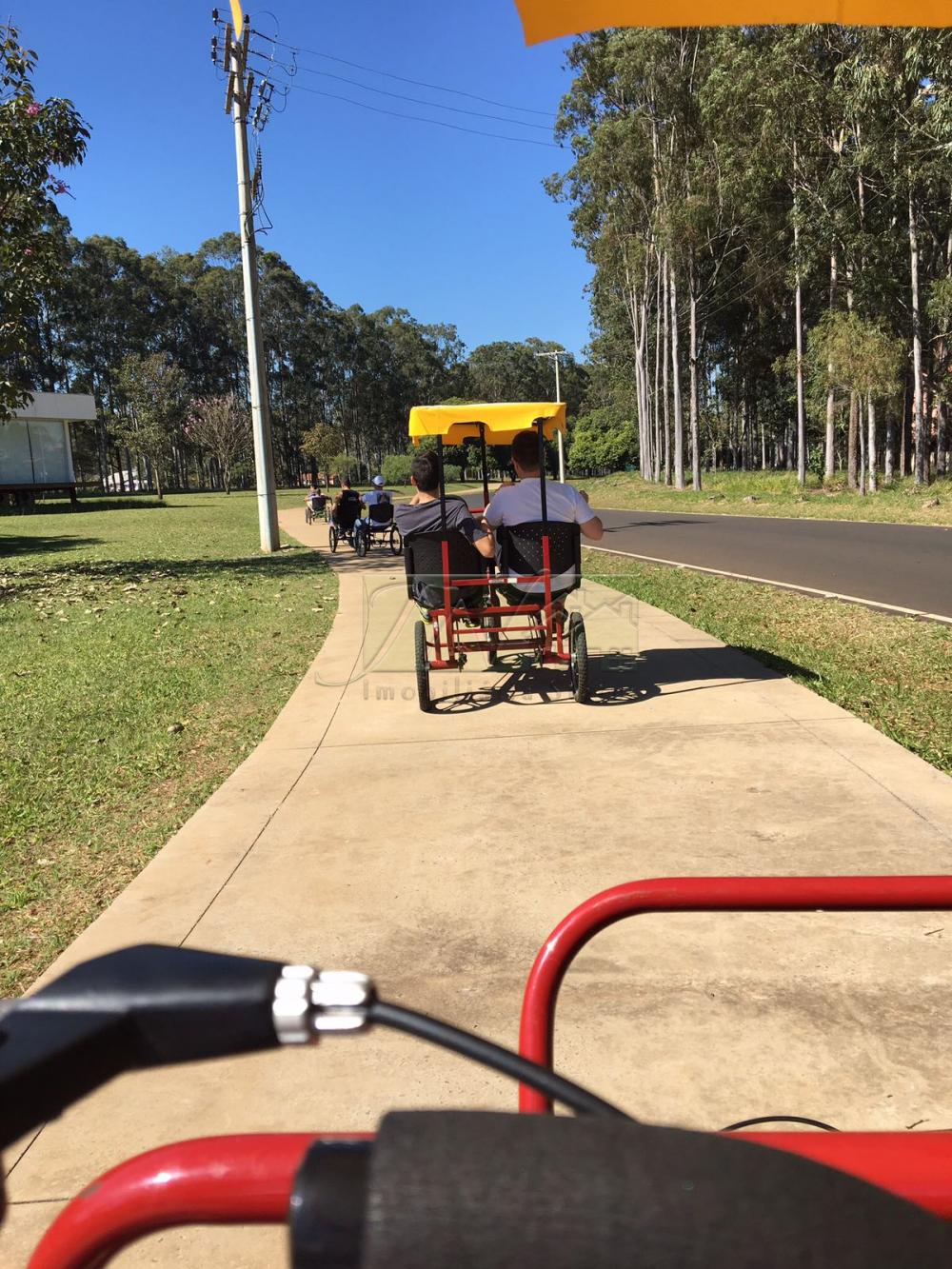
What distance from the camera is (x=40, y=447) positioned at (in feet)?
150

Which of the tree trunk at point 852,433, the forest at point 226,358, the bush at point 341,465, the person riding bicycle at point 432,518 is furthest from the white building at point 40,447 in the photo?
the person riding bicycle at point 432,518

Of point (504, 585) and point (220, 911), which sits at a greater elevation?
point (504, 585)

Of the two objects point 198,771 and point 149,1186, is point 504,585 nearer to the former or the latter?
point 198,771

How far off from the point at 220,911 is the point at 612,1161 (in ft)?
11.0

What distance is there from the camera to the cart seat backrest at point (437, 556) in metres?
6.88

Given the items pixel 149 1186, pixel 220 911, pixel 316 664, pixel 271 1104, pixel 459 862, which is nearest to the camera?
pixel 149 1186

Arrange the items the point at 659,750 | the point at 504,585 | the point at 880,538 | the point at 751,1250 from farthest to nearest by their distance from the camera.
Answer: the point at 880,538 → the point at 504,585 → the point at 659,750 → the point at 751,1250

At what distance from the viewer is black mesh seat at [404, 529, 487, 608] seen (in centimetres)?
688

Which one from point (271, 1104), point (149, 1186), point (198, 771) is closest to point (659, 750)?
point (198, 771)

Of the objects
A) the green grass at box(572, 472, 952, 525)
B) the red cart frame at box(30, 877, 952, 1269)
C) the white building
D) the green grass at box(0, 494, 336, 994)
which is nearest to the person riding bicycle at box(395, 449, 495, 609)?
the green grass at box(0, 494, 336, 994)

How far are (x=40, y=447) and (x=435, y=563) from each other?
4447 cm

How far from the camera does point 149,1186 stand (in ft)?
2.52

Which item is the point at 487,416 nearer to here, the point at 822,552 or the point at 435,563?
the point at 435,563

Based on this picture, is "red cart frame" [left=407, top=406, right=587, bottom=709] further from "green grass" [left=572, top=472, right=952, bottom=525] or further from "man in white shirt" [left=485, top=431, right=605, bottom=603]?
"green grass" [left=572, top=472, right=952, bottom=525]
